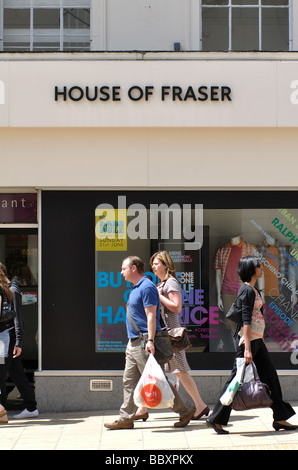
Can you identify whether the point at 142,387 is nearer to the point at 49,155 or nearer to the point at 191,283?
the point at 191,283

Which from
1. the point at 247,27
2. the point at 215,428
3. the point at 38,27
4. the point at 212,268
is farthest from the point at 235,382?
the point at 38,27

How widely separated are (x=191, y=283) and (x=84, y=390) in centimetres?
198

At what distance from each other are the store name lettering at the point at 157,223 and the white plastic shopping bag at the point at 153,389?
2.45 metres

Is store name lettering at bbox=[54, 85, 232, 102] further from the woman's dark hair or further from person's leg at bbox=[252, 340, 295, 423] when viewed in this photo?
person's leg at bbox=[252, 340, 295, 423]

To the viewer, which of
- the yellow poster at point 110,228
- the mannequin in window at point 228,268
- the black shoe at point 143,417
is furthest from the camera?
the mannequin in window at point 228,268

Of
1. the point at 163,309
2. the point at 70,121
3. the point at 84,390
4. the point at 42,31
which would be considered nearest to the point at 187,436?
the point at 163,309

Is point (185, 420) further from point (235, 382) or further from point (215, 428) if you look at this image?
point (235, 382)

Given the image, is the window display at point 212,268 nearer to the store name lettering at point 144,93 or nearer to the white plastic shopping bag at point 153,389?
the store name lettering at point 144,93

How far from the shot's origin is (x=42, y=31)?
10.0 m

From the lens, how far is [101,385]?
9227 mm

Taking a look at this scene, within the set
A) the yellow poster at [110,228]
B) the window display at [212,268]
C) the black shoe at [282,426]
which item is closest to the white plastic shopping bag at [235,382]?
the black shoe at [282,426]

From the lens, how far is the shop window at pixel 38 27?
10.0 meters

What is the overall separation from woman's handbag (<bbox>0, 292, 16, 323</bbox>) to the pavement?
1.25 meters

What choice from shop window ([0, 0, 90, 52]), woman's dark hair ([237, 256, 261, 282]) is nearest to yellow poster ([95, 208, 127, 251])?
woman's dark hair ([237, 256, 261, 282])
